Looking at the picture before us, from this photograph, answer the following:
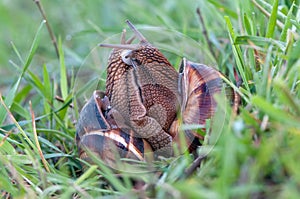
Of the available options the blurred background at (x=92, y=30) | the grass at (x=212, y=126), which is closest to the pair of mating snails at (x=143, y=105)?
the grass at (x=212, y=126)

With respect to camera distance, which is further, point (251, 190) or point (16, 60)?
point (16, 60)

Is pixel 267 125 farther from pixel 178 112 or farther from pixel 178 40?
pixel 178 40

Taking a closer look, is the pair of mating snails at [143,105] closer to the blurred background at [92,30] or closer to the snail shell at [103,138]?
the snail shell at [103,138]

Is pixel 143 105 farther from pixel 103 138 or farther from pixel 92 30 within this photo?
pixel 92 30

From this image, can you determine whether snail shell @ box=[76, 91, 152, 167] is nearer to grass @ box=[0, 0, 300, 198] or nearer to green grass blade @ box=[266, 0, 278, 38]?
grass @ box=[0, 0, 300, 198]

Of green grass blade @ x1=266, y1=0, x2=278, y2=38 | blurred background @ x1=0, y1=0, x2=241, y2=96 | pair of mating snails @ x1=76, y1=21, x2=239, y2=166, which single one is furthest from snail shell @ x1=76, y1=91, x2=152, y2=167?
green grass blade @ x1=266, y1=0, x2=278, y2=38

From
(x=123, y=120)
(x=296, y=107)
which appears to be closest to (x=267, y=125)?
(x=296, y=107)
